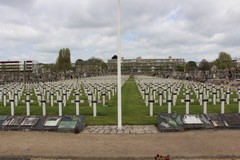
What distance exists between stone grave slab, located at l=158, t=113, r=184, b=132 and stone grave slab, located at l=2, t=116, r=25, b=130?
17.6ft

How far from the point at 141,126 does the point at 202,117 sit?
2.40 metres

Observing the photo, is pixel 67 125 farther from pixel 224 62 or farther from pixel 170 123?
pixel 224 62

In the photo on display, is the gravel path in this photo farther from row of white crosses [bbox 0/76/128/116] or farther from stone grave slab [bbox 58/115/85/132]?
row of white crosses [bbox 0/76/128/116]

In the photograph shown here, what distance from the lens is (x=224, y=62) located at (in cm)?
10650

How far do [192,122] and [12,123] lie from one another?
6814 mm

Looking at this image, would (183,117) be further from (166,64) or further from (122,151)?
(166,64)

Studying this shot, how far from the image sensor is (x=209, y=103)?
Result: 853 inches

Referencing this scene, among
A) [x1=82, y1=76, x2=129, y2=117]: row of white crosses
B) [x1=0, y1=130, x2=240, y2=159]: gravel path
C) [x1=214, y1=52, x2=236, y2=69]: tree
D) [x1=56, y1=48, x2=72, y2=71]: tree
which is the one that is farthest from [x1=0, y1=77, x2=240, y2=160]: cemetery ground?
[x1=56, y1=48, x2=72, y2=71]: tree

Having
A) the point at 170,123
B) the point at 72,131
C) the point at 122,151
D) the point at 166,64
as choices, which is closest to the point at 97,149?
the point at 122,151

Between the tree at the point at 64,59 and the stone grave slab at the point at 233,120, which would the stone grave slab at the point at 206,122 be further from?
the tree at the point at 64,59

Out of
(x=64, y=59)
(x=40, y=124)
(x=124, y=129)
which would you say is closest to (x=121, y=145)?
(x=124, y=129)

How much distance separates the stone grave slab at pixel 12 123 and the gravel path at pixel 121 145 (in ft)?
1.22

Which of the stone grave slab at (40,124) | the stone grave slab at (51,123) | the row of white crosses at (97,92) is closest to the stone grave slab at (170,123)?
the stone grave slab at (51,123)

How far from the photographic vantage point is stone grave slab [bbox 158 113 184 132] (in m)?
12.3
